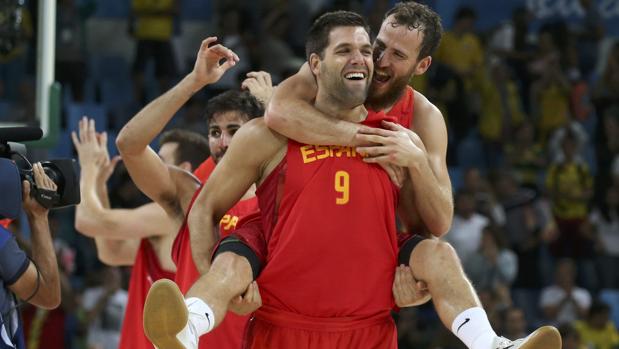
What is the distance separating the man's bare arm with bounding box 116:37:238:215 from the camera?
5.86m

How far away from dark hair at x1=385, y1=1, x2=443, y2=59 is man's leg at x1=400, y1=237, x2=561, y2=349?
90 cm

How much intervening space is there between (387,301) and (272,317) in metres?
0.51

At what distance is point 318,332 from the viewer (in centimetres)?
536

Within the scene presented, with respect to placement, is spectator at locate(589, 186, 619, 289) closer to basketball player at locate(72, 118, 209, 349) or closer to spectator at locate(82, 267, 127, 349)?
spectator at locate(82, 267, 127, 349)

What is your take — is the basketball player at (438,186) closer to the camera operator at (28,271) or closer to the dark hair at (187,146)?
the camera operator at (28,271)

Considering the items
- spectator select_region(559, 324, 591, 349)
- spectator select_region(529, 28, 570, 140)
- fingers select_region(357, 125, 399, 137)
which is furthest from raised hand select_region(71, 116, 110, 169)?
spectator select_region(529, 28, 570, 140)

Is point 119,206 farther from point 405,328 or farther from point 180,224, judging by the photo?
point 180,224

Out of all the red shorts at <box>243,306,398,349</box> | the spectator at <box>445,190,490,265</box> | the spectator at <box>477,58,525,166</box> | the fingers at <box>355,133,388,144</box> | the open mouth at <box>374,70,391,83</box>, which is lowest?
the spectator at <box>445,190,490,265</box>

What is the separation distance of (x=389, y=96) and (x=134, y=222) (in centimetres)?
200

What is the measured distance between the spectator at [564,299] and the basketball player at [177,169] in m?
7.00

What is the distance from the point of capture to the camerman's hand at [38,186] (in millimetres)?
5820

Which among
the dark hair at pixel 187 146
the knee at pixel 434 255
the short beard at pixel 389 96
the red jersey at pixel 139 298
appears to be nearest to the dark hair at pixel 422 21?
the short beard at pixel 389 96

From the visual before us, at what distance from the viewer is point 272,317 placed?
543 cm

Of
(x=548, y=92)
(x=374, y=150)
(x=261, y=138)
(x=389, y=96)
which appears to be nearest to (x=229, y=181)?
(x=261, y=138)
